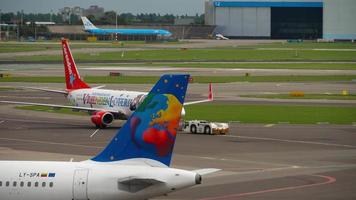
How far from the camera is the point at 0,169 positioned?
117 ft

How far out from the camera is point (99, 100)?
267 ft

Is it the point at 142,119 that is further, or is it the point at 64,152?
the point at 64,152

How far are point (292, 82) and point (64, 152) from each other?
246 ft

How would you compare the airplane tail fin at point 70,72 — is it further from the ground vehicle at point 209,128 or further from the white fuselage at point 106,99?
the ground vehicle at point 209,128

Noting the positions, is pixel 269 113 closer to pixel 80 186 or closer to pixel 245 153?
pixel 245 153

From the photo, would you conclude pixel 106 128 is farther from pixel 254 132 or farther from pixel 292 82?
pixel 292 82

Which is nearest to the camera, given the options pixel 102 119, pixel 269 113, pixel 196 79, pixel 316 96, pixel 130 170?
pixel 130 170

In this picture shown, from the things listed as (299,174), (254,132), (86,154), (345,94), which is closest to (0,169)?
(299,174)

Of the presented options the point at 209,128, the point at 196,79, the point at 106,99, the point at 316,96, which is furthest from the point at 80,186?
the point at 196,79

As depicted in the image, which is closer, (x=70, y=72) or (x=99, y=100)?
(x=99, y=100)

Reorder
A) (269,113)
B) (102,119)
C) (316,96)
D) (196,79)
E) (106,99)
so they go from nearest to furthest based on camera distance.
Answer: (102,119) < (106,99) < (269,113) < (316,96) < (196,79)

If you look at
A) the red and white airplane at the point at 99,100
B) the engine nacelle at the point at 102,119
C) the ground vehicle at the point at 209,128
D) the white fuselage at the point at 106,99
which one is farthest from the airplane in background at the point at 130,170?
the engine nacelle at the point at 102,119

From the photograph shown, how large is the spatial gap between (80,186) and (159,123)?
3502mm

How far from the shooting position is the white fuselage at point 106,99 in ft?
259
